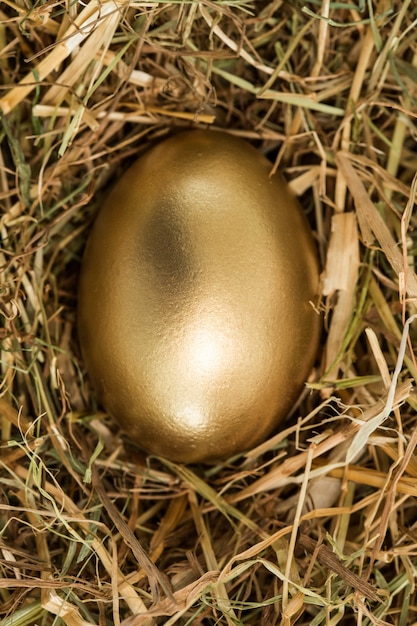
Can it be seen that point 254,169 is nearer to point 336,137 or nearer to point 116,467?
point 336,137

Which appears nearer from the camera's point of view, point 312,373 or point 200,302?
point 200,302

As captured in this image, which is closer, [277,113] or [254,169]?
[254,169]

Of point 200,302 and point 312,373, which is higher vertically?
point 200,302

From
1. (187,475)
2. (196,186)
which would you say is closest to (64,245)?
(196,186)

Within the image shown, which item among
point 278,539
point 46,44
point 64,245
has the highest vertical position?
point 46,44

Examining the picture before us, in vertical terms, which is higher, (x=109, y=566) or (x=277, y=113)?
(x=277, y=113)
